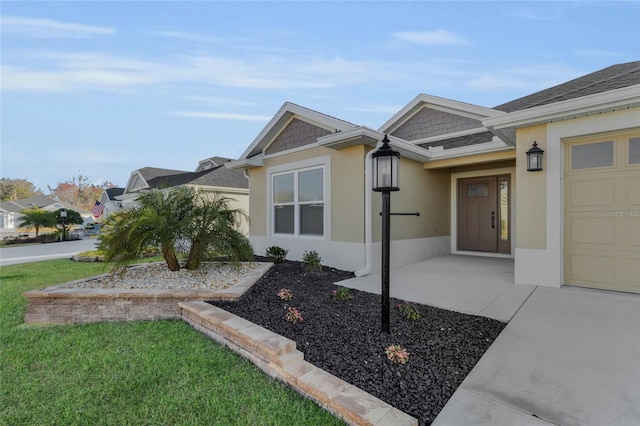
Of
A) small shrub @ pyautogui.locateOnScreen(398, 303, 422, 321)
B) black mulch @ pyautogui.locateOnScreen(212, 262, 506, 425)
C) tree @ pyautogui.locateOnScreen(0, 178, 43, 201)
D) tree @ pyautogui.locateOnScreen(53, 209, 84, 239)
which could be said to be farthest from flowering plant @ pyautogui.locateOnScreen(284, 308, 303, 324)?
tree @ pyautogui.locateOnScreen(0, 178, 43, 201)

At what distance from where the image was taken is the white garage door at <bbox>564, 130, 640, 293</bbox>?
4.50 m

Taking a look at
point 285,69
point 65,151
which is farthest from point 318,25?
point 65,151

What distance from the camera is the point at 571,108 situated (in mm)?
4633

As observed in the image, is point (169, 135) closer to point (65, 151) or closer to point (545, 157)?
point (65, 151)

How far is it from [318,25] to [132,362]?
8.42 meters

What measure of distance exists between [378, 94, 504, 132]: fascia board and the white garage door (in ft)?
12.4

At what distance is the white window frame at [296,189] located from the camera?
7101 mm

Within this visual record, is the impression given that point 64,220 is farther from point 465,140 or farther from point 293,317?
point 465,140

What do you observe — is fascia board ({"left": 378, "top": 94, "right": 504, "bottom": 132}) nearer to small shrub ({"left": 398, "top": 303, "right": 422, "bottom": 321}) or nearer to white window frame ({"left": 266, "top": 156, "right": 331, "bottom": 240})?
white window frame ({"left": 266, "top": 156, "right": 331, "bottom": 240})

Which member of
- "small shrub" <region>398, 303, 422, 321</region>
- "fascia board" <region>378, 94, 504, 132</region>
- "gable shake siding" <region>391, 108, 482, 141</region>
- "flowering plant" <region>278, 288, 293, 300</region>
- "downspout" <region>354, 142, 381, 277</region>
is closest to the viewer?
"small shrub" <region>398, 303, 422, 321</region>

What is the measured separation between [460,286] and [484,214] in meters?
4.45

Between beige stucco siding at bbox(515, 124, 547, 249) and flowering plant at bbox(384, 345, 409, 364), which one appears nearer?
flowering plant at bbox(384, 345, 409, 364)

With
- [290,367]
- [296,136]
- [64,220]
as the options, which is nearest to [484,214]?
[296,136]

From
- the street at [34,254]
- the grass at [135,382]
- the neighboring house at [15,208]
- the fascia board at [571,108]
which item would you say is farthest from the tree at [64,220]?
the fascia board at [571,108]
